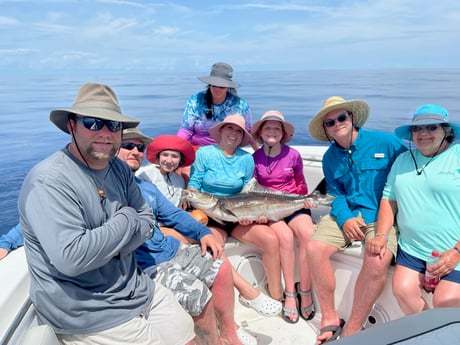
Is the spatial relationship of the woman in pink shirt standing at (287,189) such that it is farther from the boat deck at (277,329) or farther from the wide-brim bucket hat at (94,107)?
the wide-brim bucket hat at (94,107)

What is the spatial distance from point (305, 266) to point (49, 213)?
6.53ft

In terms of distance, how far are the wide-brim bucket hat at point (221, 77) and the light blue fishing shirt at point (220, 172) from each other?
3.12 ft

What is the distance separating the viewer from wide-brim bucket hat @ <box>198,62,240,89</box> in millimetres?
3964

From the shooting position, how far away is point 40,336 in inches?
59.8

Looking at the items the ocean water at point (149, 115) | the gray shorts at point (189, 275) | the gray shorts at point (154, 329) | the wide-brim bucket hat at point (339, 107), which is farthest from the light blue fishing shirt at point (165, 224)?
the ocean water at point (149, 115)

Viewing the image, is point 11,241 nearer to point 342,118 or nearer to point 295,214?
point 295,214

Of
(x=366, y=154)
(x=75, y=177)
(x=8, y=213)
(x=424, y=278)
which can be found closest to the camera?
(x=75, y=177)

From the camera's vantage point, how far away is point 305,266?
2908mm

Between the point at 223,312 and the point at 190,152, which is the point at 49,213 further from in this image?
the point at 190,152

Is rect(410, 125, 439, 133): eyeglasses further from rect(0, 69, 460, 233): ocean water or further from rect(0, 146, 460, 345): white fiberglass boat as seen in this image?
rect(0, 69, 460, 233): ocean water

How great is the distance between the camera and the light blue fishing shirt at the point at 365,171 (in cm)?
282

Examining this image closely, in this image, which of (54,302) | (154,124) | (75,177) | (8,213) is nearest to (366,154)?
(75,177)

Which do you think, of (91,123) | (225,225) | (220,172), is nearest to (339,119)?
(220,172)

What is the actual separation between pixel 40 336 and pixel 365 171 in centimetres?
233
